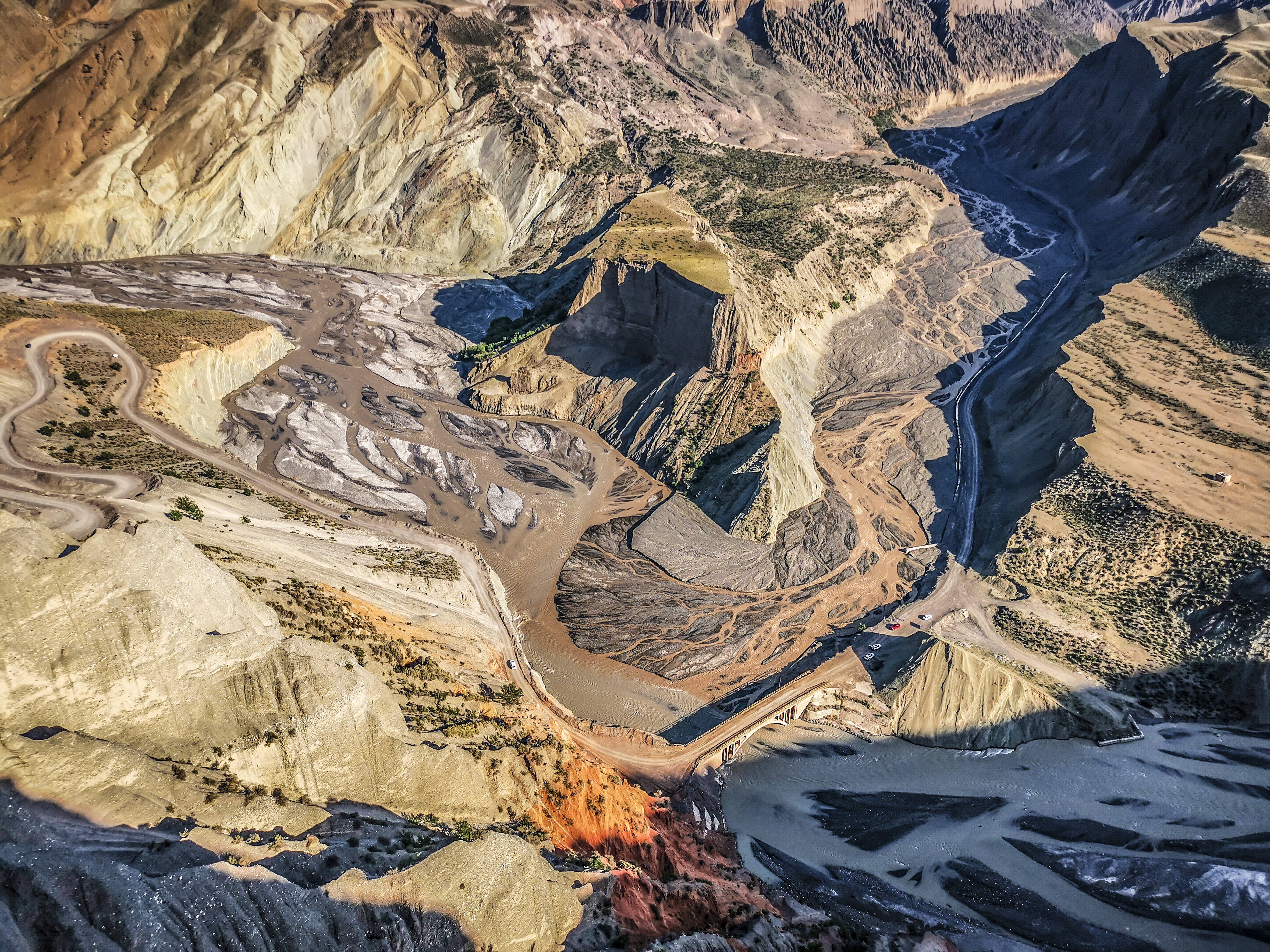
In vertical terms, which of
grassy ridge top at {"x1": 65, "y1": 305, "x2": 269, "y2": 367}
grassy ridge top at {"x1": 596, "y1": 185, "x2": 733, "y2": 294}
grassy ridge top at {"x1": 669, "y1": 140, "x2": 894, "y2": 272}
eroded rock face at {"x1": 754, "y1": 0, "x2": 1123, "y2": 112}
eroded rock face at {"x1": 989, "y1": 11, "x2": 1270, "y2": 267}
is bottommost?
grassy ridge top at {"x1": 65, "y1": 305, "x2": 269, "y2": 367}

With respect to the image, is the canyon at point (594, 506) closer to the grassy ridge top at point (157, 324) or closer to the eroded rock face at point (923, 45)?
the grassy ridge top at point (157, 324)

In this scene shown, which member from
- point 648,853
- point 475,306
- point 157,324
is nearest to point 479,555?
point 648,853

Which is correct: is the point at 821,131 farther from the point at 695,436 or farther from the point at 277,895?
the point at 277,895

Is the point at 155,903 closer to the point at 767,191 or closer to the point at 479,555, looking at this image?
the point at 479,555

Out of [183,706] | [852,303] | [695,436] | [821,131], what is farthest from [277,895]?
[821,131]

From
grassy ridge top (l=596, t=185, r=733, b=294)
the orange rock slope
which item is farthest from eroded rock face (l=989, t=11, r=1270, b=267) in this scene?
the orange rock slope

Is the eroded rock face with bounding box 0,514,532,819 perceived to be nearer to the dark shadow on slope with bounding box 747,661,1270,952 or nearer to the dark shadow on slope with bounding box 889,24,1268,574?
the dark shadow on slope with bounding box 747,661,1270,952
